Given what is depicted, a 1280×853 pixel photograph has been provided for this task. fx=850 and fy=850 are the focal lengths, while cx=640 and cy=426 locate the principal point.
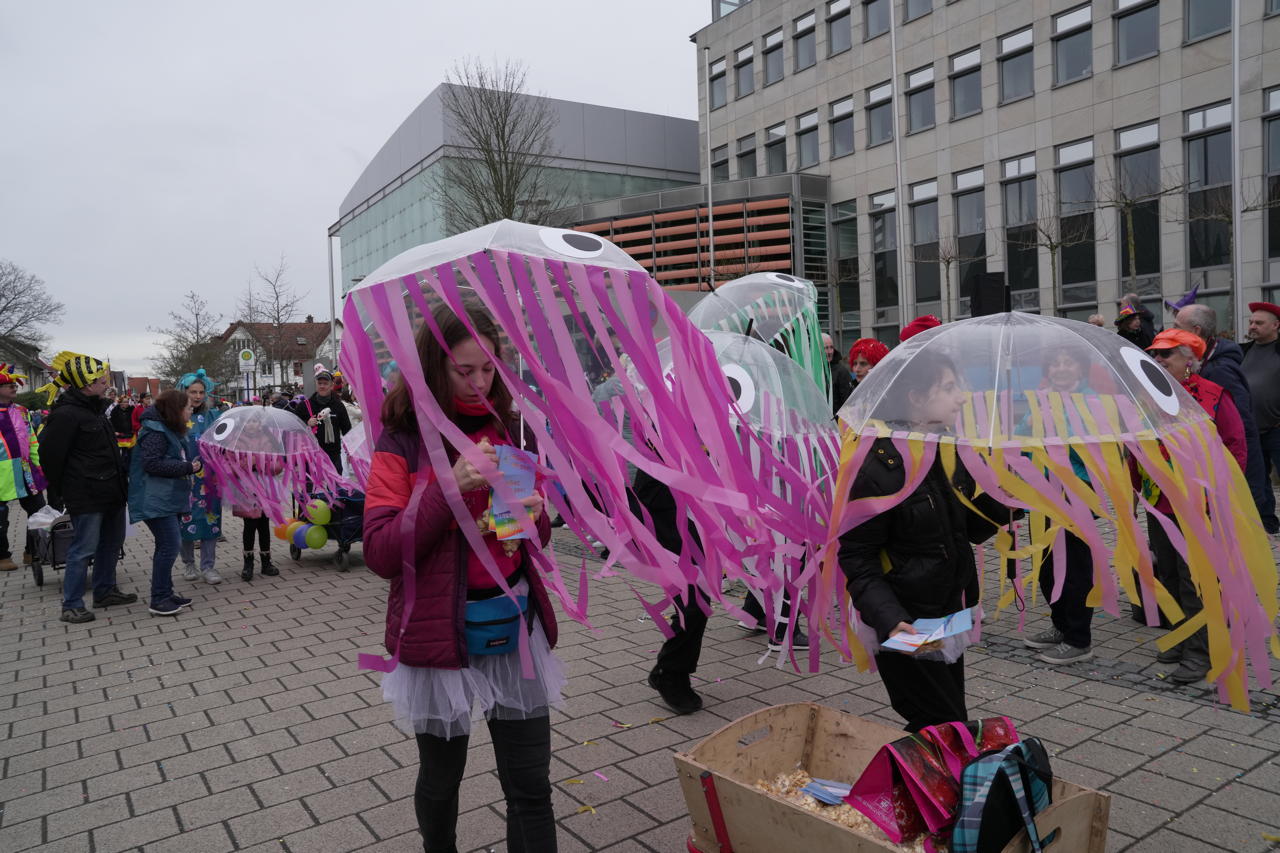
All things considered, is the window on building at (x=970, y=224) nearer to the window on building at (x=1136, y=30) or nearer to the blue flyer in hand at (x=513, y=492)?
the window on building at (x=1136, y=30)

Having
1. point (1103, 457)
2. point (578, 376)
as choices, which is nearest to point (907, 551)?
point (1103, 457)

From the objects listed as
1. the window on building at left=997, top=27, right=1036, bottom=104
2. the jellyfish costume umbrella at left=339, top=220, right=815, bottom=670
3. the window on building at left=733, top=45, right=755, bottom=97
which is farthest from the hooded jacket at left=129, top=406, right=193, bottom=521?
the window on building at left=733, top=45, right=755, bottom=97

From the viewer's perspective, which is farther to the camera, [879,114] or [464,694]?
[879,114]

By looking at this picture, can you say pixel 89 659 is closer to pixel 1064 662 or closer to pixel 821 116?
pixel 1064 662

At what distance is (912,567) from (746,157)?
101 feet

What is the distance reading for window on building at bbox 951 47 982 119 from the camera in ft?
79.1

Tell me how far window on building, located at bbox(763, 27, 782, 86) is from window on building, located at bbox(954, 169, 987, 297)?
28.6ft

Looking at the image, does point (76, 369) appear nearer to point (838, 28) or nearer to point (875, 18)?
point (875, 18)

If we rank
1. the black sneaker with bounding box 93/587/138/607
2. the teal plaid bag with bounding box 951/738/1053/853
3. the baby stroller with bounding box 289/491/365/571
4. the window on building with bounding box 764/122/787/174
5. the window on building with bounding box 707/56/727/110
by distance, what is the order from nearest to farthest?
the teal plaid bag with bounding box 951/738/1053/853
the black sneaker with bounding box 93/587/138/607
the baby stroller with bounding box 289/491/365/571
the window on building with bounding box 764/122/787/174
the window on building with bounding box 707/56/727/110

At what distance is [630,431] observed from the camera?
101 inches

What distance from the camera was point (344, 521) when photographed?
834 cm

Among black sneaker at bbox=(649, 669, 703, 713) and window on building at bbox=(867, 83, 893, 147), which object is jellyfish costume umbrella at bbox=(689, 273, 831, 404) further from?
window on building at bbox=(867, 83, 893, 147)

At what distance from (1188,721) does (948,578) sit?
2.08m

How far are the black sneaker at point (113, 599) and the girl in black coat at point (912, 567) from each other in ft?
21.4
